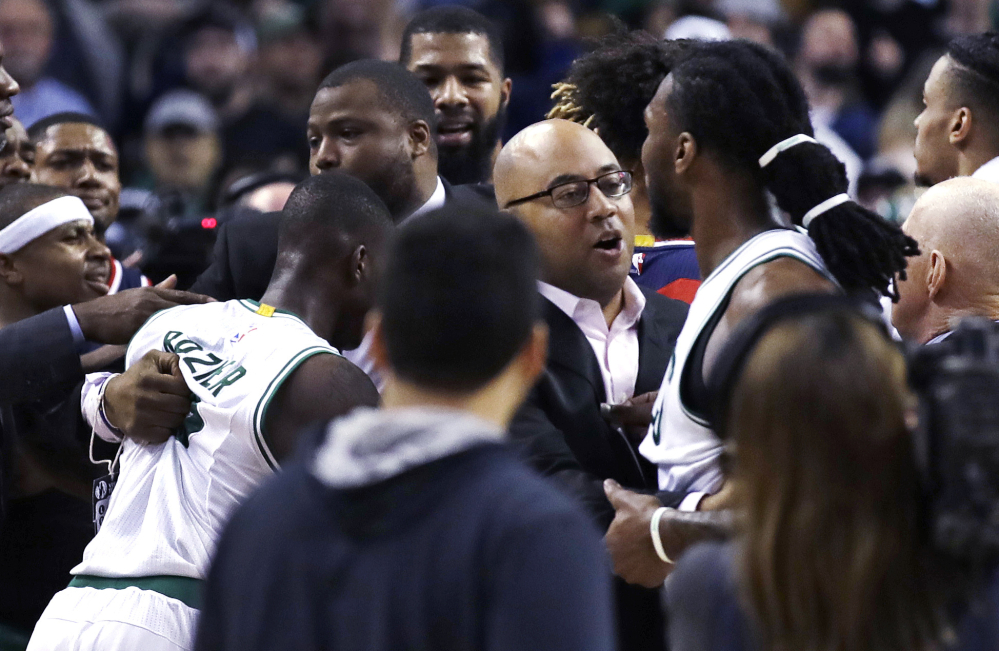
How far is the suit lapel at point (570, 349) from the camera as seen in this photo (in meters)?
3.69

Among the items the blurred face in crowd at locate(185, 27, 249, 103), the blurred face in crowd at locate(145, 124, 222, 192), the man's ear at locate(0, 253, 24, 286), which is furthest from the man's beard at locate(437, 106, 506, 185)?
the blurred face in crowd at locate(185, 27, 249, 103)

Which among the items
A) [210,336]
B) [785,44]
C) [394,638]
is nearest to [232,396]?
[210,336]

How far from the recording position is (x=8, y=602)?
4238 mm

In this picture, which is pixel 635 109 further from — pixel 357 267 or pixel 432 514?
pixel 432 514

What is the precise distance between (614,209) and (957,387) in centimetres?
205

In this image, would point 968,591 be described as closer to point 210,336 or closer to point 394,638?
point 394,638

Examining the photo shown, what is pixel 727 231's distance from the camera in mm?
3416

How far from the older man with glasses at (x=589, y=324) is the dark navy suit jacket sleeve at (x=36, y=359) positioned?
1.36 metres

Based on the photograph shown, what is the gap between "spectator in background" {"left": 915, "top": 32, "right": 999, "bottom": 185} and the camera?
4.67 metres

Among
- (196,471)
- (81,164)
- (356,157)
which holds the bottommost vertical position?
(196,471)

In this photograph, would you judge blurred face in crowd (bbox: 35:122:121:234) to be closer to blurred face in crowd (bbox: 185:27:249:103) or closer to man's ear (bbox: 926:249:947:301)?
man's ear (bbox: 926:249:947:301)

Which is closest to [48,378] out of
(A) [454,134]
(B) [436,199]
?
(B) [436,199]

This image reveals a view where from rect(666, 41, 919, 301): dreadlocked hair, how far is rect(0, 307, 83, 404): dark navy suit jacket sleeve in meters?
1.90

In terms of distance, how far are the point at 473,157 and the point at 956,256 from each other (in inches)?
87.7
